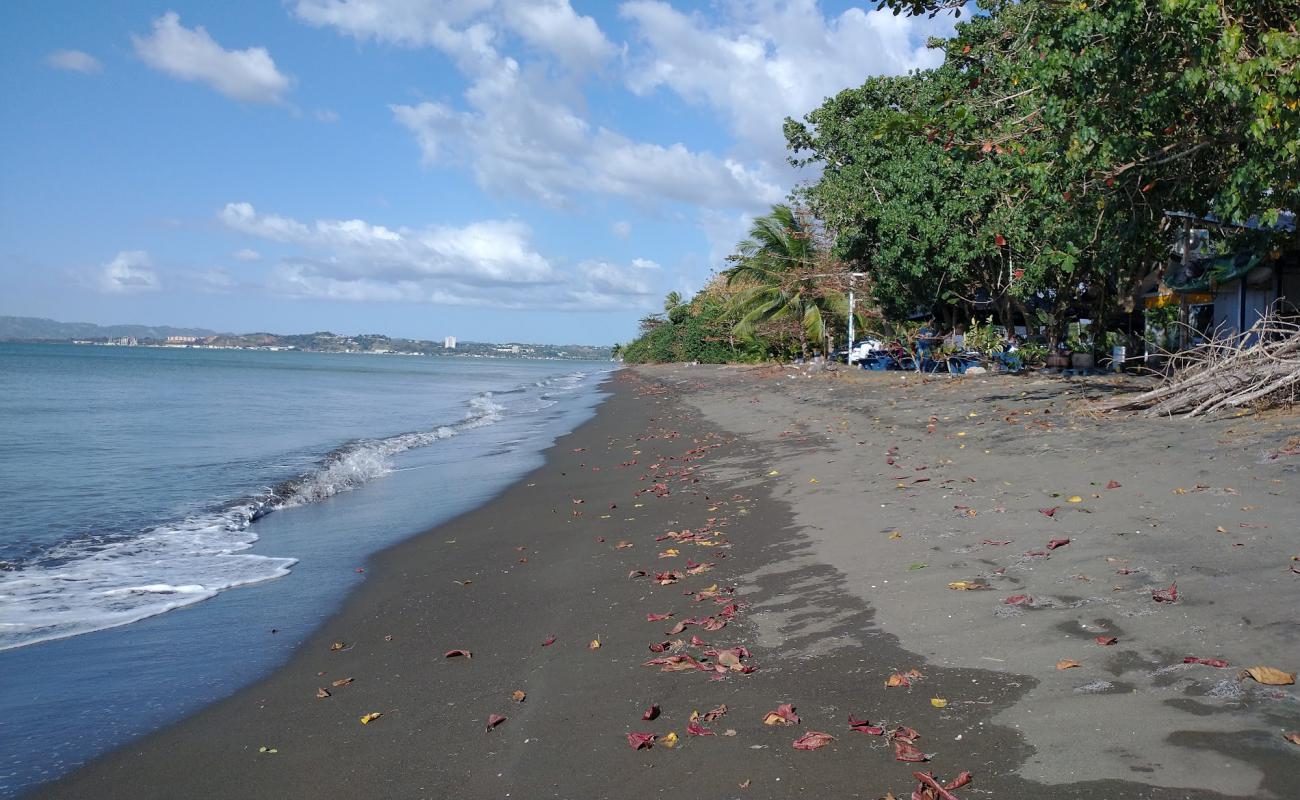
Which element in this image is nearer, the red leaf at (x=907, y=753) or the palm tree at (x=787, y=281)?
the red leaf at (x=907, y=753)

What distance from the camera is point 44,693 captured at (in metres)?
5.36

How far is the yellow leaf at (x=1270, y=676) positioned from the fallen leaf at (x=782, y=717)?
1.89 m

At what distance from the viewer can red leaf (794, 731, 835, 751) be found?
378 cm

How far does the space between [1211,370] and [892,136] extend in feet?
14.7

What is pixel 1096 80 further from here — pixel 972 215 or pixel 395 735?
pixel 972 215

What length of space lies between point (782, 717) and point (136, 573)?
6.91 meters

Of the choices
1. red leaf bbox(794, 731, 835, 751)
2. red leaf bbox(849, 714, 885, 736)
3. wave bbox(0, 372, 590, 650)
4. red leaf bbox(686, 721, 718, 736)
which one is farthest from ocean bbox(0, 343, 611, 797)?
red leaf bbox(849, 714, 885, 736)

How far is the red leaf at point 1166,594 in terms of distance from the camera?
4.80m

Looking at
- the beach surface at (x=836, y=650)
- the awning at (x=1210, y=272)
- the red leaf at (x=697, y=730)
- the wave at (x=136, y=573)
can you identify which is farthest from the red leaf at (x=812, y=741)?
the awning at (x=1210, y=272)

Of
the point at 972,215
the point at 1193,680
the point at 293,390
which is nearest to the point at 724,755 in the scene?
the point at 1193,680

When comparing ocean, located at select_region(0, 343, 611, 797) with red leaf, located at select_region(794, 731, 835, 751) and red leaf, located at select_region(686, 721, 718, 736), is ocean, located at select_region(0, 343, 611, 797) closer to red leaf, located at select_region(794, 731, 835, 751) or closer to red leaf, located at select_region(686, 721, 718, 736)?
red leaf, located at select_region(686, 721, 718, 736)

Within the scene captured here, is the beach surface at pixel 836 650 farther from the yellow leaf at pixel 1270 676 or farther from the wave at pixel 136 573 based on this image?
the wave at pixel 136 573

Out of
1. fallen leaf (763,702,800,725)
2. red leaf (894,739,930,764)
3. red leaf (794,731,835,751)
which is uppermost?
red leaf (894,739,930,764)

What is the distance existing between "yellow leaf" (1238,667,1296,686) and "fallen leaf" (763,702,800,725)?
1894 millimetres
